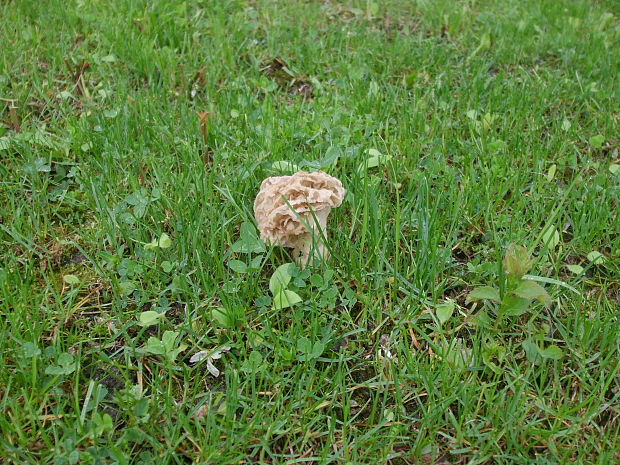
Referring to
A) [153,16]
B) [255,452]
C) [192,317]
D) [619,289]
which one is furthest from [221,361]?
[153,16]

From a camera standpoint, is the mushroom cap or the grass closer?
the grass

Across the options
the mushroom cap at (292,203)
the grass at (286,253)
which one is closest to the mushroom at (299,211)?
the mushroom cap at (292,203)

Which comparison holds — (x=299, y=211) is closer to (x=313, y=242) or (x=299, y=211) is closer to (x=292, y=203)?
(x=292, y=203)

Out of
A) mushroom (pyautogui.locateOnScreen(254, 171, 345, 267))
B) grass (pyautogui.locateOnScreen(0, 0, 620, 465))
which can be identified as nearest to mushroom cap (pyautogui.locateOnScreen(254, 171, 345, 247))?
mushroom (pyautogui.locateOnScreen(254, 171, 345, 267))

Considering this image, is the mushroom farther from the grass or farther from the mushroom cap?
the grass

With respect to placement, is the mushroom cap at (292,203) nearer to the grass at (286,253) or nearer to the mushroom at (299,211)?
the mushroom at (299,211)

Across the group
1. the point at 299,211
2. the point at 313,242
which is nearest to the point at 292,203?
the point at 299,211
